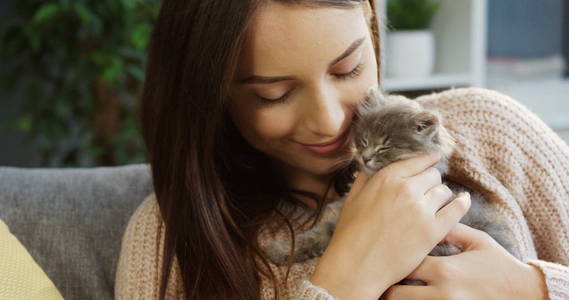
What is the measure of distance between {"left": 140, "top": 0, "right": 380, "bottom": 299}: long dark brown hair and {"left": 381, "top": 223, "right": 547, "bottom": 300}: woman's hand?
0.33 meters

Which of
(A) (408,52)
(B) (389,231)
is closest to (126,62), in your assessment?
(A) (408,52)

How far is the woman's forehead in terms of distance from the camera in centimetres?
110

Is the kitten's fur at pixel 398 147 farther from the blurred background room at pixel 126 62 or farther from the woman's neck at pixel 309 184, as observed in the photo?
the blurred background room at pixel 126 62

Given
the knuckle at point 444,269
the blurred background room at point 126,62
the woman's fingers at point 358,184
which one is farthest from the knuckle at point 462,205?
the blurred background room at point 126,62

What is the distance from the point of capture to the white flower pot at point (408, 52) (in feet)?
9.41

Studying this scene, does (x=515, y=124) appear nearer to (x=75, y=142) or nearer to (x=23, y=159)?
(x=75, y=142)

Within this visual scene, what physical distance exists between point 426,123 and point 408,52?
178 cm

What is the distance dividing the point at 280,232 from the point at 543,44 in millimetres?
2550

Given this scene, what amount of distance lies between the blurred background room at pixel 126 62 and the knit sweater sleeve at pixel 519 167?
52.7 inches

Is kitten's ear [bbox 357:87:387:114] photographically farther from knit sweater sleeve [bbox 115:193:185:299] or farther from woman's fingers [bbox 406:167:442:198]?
knit sweater sleeve [bbox 115:193:185:299]

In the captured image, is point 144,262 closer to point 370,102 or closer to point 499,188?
point 370,102

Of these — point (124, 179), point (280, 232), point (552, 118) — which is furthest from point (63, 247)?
point (552, 118)

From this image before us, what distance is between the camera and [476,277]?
109 centimetres

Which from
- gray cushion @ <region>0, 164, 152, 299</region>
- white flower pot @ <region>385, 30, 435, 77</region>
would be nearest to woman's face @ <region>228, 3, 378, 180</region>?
gray cushion @ <region>0, 164, 152, 299</region>
